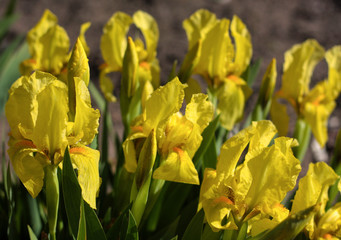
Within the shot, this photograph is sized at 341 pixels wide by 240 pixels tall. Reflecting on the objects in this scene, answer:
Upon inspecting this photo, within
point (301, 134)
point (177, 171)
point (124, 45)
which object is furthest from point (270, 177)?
point (124, 45)

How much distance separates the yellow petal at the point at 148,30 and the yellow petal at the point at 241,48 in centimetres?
25

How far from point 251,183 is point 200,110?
0.22 m

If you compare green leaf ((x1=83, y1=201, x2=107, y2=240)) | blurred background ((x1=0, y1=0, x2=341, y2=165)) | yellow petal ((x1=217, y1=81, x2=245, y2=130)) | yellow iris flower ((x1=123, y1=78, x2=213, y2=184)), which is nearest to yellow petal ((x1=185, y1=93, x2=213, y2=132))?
yellow iris flower ((x1=123, y1=78, x2=213, y2=184))

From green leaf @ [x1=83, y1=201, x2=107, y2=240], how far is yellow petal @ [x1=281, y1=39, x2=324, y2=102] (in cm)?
82

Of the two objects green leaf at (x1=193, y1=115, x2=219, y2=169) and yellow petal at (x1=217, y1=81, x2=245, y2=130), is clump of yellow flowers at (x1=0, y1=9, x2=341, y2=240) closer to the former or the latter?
green leaf at (x1=193, y1=115, x2=219, y2=169)

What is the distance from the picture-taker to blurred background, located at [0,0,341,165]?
11.2ft

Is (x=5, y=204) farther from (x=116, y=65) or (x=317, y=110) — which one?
(x=317, y=110)

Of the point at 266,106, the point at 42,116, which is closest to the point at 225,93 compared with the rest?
the point at 266,106

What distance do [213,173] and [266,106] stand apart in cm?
50

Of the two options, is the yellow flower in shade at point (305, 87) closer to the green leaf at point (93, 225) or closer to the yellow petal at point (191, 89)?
the yellow petal at point (191, 89)

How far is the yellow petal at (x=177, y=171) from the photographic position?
3.67 feet

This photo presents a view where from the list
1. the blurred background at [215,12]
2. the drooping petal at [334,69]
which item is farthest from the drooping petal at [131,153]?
the blurred background at [215,12]

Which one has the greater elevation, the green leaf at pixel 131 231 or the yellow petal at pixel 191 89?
the yellow petal at pixel 191 89

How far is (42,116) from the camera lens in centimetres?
104
